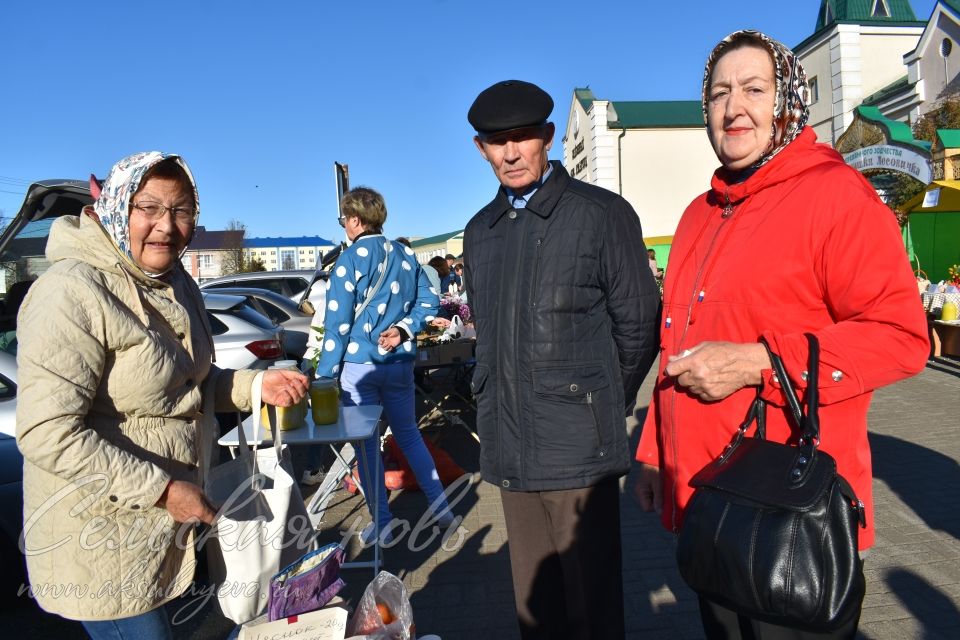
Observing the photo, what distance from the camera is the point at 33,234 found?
5082 millimetres

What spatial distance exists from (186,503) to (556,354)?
1168 millimetres

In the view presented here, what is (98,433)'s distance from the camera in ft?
5.65

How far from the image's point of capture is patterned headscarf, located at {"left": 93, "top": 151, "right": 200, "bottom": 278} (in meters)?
1.83

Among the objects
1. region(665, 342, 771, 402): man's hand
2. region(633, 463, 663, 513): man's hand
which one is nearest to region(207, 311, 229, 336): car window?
region(633, 463, 663, 513): man's hand

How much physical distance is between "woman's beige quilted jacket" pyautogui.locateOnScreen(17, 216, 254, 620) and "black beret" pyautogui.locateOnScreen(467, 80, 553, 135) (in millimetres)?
1165

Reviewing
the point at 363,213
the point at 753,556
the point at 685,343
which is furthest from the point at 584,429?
the point at 363,213

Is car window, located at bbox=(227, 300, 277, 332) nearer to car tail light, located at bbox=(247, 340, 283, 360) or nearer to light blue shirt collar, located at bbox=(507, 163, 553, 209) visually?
car tail light, located at bbox=(247, 340, 283, 360)

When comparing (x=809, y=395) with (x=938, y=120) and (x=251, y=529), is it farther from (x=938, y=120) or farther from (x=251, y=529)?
(x=938, y=120)

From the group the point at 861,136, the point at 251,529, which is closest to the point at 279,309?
the point at 251,529

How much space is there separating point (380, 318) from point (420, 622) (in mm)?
1796

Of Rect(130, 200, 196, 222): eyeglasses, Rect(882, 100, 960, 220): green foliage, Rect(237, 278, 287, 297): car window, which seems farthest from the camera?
Rect(882, 100, 960, 220): green foliage

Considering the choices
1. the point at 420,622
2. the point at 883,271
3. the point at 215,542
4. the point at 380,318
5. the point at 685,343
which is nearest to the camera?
the point at 883,271

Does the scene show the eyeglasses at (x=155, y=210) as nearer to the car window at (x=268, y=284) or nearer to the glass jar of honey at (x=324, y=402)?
the glass jar of honey at (x=324, y=402)

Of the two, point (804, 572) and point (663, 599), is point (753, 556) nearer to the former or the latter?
point (804, 572)
